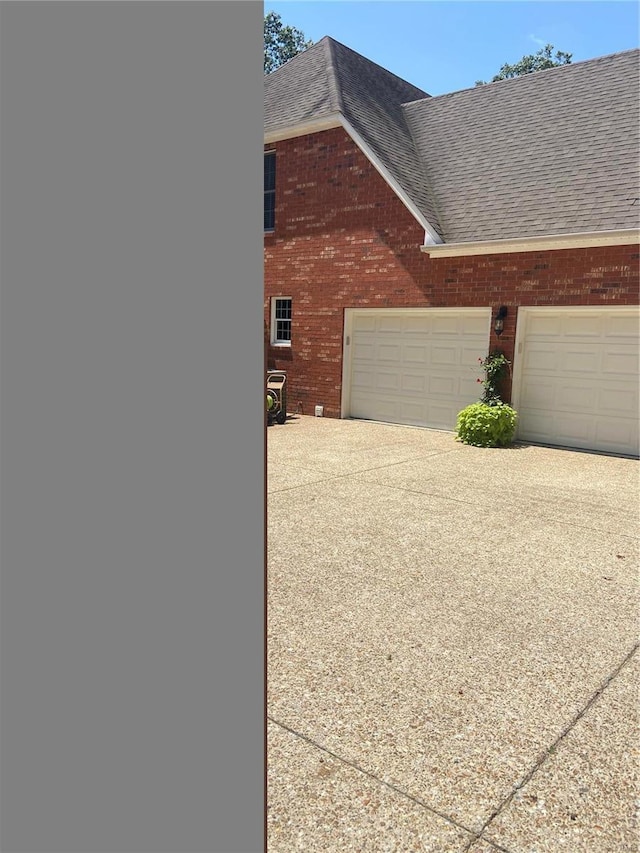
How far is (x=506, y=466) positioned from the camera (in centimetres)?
885

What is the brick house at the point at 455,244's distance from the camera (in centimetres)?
1001

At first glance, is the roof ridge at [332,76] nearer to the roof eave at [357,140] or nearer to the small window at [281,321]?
the roof eave at [357,140]

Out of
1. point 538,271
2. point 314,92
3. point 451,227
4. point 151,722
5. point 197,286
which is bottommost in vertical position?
point 151,722

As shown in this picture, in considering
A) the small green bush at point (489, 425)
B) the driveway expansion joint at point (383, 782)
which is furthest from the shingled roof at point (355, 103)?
the driveway expansion joint at point (383, 782)

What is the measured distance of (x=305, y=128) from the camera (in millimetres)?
12812

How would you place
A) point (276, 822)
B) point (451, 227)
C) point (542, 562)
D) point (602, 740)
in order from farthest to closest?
point (451, 227), point (542, 562), point (602, 740), point (276, 822)

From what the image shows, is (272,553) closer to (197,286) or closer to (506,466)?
(197,286)

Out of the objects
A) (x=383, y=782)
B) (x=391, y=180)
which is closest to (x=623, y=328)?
(x=391, y=180)

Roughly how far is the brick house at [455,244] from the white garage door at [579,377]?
1.0 inches

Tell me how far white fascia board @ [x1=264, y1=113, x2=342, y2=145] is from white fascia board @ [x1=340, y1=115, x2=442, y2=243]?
31cm

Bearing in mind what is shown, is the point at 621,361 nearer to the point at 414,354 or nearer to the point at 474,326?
the point at 474,326

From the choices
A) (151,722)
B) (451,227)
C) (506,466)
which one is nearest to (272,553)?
(151,722)

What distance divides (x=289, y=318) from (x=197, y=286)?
1326cm

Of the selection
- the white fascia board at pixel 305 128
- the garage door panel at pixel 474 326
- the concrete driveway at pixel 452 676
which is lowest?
the concrete driveway at pixel 452 676
